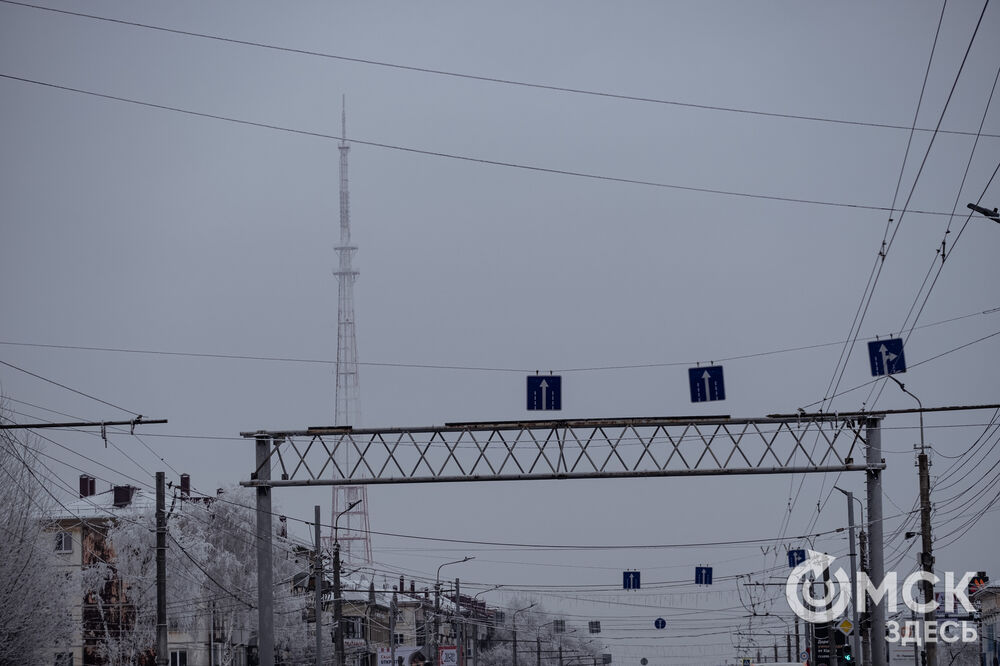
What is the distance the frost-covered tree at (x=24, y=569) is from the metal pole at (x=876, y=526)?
30.5m

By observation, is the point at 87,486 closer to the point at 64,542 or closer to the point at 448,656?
the point at 64,542

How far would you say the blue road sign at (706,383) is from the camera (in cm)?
3366

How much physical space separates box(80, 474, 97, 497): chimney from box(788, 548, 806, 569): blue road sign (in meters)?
52.9

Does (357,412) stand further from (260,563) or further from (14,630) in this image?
(260,563)

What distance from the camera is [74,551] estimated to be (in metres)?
79.1

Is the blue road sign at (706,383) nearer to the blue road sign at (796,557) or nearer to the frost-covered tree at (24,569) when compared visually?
the frost-covered tree at (24,569)

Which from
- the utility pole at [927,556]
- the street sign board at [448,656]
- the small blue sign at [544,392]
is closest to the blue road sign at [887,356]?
the utility pole at [927,556]

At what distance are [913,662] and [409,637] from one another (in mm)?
58744

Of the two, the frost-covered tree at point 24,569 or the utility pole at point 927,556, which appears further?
the frost-covered tree at point 24,569

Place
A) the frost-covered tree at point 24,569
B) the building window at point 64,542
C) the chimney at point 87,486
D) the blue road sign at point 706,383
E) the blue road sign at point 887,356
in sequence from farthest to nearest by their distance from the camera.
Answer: the chimney at point 87,486
the building window at point 64,542
the frost-covered tree at point 24,569
the blue road sign at point 706,383
the blue road sign at point 887,356

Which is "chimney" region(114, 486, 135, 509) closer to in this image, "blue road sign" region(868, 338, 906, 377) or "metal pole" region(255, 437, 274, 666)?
"metal pole" region(255, 437, 274, 666)

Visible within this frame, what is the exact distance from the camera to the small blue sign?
3409 centimetres

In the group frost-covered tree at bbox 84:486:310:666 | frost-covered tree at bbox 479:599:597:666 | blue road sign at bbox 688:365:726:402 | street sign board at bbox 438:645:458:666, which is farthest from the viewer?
frost-covered tree at bbox 479:599:597:666

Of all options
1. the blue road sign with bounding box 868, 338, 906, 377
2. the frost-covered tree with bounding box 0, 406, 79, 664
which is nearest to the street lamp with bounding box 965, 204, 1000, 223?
the blue road sign with bounding box 868, 338, 906, 377
